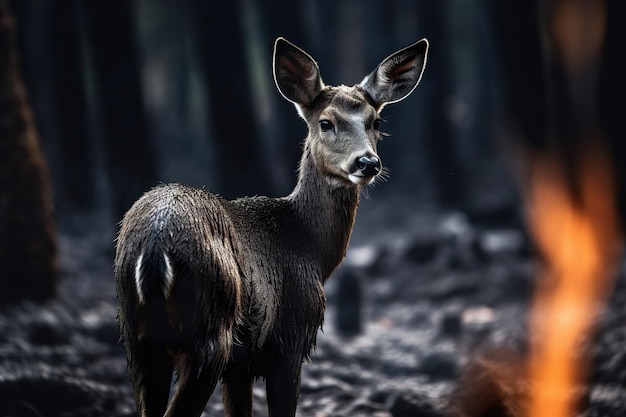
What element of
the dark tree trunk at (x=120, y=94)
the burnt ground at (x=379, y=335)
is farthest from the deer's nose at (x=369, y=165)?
the dark tree trunk at (x=120, y=94)

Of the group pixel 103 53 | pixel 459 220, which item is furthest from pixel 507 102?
pixel 103 53

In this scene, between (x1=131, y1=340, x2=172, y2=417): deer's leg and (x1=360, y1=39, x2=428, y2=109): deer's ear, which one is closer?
(x1=131, y1=340, x2=172, y2=417): deer's leg

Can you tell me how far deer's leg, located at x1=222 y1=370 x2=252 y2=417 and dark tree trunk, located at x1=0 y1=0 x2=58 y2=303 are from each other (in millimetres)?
4396

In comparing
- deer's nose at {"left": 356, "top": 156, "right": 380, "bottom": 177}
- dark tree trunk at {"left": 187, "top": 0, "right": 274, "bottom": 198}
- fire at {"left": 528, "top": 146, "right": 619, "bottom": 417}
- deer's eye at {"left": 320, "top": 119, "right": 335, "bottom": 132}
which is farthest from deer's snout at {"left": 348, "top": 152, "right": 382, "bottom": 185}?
dark tree trunk at {"left": 187, "top": 0, "right": 274, "bottom": 198}

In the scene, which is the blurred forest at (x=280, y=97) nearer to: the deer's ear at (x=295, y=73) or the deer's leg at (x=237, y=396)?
the deer's ear at (x=295, y=73)

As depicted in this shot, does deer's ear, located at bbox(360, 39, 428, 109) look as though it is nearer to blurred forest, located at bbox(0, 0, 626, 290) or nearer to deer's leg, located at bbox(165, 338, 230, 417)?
deer's leg, located at bbox(165, 338, 230, 417)

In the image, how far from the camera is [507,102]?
16.2 metres

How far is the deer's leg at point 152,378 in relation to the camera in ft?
17.2

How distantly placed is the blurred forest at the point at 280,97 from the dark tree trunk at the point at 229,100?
0.8 inches

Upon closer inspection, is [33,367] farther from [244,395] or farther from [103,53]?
[103,53]

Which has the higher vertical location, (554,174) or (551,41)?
(551,41)

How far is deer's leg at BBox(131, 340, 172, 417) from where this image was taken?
5254mm

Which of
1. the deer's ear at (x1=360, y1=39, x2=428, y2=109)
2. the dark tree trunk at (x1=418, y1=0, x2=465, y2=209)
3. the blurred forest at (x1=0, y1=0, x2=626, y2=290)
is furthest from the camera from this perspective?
the dark tree trunk at (x1=418, y1=0, x2=465, y2=209)

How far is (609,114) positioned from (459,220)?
6990mm
